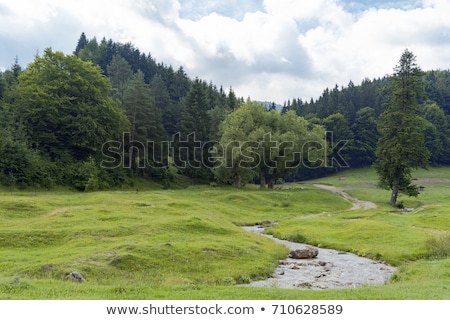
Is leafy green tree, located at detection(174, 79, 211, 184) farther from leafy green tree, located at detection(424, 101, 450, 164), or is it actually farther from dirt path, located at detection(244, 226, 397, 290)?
leafy green tree, located at detection(424, 101, 450, 164)

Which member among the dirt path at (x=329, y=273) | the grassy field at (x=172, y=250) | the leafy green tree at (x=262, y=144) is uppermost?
the leafy green tree at (x=262, y=144)

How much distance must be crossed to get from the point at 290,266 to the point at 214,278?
7157 mm

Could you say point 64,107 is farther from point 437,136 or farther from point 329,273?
point 437,136

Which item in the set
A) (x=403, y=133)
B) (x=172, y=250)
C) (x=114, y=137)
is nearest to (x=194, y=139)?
(x=114, y=137)

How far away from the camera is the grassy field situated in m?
15.2

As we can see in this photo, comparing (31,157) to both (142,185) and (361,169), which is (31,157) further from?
(361,169)

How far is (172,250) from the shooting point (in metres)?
25.5

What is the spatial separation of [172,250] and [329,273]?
10.6 m

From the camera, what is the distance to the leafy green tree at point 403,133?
6625 centimetres

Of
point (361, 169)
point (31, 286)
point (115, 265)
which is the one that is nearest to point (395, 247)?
point (115, 265)

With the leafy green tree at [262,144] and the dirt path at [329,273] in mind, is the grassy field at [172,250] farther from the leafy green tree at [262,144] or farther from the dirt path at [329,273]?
the leafy green tree at [262,144]

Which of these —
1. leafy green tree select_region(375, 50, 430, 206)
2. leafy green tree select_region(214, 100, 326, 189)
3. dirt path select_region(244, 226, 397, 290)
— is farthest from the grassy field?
leafy green tree select_region(214, 100, 326, 189)

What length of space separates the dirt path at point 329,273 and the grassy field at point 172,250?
108cm

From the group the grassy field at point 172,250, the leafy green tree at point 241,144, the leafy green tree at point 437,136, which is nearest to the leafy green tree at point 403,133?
the grassy field at point 172,250
